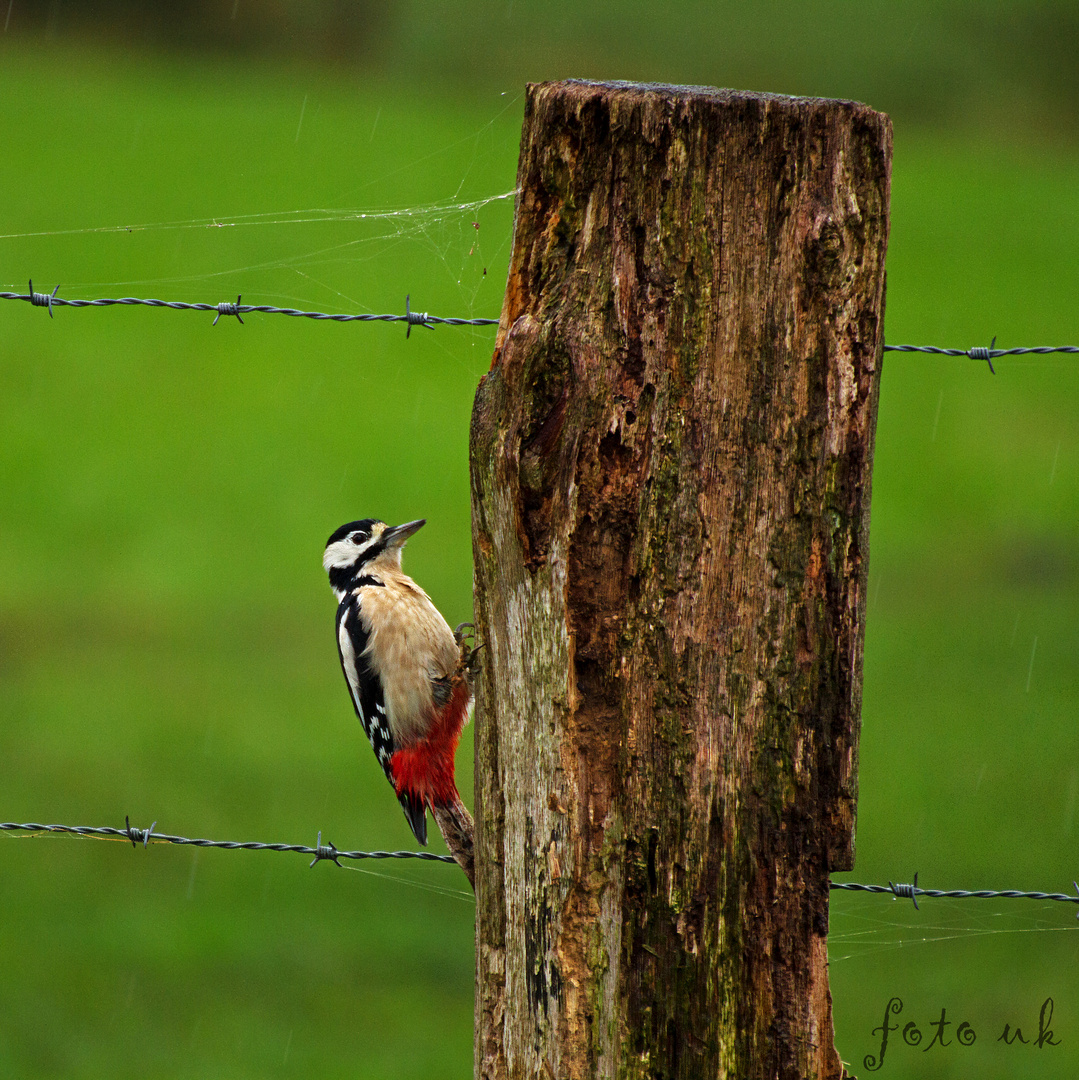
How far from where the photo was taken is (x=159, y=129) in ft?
115

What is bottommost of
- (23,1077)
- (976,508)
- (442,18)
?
(23,1077)

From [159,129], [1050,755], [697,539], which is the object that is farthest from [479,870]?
[159,129]

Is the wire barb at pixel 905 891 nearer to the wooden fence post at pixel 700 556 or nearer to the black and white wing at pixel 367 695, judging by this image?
Answer: the wooden fence post at pixel 700 556

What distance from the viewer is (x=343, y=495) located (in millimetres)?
17922

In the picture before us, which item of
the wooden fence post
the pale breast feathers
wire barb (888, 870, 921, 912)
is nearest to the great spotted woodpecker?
the pale breast feathers

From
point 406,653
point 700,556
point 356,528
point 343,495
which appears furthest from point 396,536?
point 343,495

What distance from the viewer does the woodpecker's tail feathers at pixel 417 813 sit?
15.7 ft

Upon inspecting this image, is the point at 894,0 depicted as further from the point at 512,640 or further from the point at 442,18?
the point at 512,640

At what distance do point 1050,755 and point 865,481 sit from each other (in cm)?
864

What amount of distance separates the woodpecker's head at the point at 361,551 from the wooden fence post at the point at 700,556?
2.51 meters

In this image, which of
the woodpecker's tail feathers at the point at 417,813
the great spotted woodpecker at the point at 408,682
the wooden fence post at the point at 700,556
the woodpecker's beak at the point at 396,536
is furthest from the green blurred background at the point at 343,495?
the wooden fence post at the point at 700,556

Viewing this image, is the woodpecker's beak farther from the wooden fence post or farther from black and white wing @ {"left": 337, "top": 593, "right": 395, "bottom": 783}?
the wooden fence post

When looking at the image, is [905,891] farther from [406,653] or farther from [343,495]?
[343,495]

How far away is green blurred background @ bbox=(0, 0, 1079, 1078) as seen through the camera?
6.93 meters
